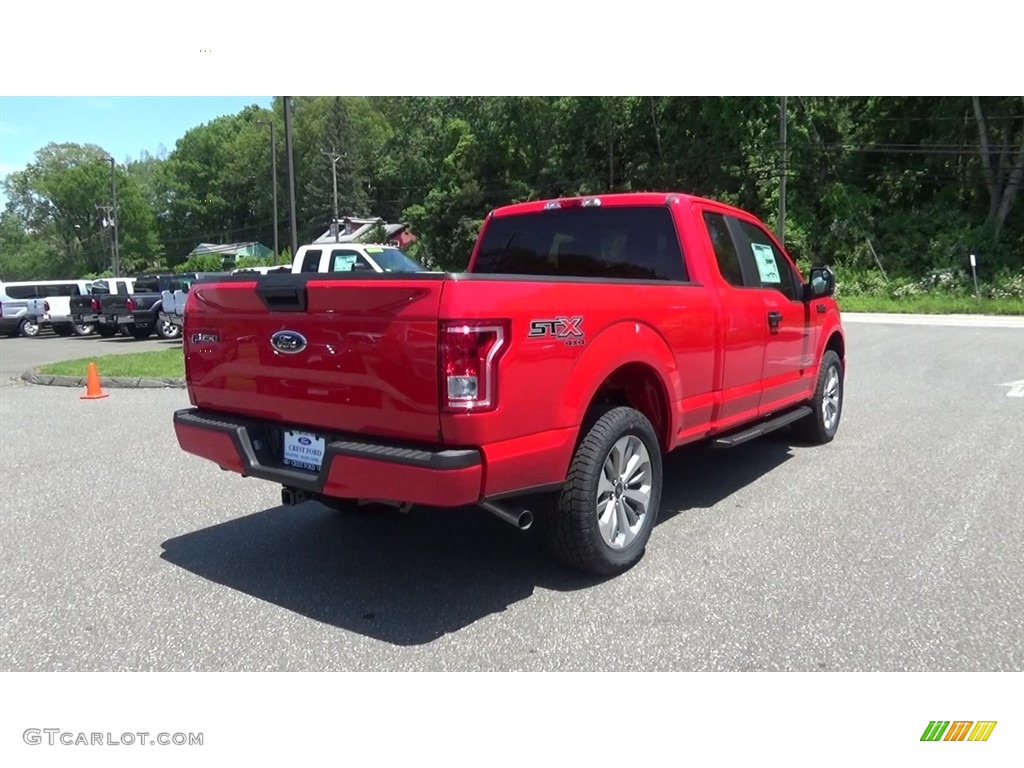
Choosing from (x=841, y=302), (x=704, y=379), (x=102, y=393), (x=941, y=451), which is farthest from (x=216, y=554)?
(x=841, y=302)

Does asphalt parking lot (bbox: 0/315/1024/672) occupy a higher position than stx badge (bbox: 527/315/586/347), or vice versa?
stx badge (bbox: 527/315/586/347)

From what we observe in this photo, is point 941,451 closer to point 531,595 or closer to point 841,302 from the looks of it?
point 531,595

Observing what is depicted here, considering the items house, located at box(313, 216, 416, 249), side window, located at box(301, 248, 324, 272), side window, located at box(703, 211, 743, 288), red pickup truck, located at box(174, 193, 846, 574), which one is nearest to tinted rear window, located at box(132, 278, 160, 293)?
side window, located at box(301, 248, 324, 272)

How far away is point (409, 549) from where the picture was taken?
15.5 feet

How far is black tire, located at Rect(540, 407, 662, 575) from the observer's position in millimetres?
3908

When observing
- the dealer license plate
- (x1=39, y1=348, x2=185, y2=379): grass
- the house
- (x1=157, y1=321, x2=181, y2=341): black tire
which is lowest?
(x1=157, y1=321, x2=181, y2=341): black tire

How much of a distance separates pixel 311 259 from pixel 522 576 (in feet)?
37.4

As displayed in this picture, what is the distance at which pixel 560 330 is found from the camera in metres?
3.70

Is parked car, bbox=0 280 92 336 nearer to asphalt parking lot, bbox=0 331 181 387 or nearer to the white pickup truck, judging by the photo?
asphalt parking lot, bbox=0 331 181 387

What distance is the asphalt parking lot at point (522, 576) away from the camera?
136 inches

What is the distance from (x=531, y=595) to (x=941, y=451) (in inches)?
179

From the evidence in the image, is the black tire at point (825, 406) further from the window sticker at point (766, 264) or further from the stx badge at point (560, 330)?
the stx badge at point (560, 330)

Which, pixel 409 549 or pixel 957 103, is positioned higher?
pixel 957 103

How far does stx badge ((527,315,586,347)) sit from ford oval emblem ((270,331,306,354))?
3.59 ft
